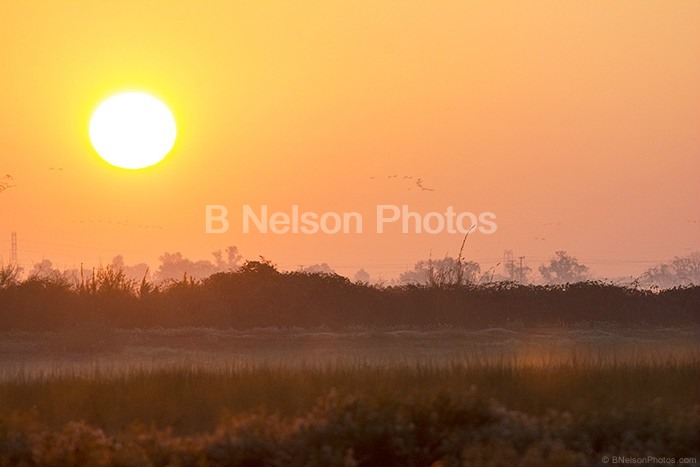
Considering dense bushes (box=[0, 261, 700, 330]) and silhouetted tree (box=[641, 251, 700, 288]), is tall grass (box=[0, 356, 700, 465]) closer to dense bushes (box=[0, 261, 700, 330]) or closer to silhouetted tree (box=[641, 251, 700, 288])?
dense bushes (box=[0, 261, 700, 330])

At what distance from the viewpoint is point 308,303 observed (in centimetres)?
3544

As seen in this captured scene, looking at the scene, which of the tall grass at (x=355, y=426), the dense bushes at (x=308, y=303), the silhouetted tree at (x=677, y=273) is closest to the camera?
the tall grass at (x=355, y=426)

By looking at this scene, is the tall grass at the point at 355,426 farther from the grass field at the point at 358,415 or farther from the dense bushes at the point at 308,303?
the dense bushes at the point at 308,303

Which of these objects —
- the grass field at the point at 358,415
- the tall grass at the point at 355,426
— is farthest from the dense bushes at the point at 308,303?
the tall grass at the point at 355,426

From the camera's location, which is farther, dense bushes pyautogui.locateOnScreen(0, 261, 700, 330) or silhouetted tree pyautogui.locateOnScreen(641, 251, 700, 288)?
silhouetted tree pyautogui.locateOnScreen(641, 251, 700, 288)

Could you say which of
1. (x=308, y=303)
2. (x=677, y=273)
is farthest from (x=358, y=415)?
(x=677, y=273)

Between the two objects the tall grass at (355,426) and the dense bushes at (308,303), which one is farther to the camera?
the dense bushes at (308,303)

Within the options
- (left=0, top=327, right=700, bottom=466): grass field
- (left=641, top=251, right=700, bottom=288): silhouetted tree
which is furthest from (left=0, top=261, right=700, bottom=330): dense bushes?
(left=641, top=251, right=700, bottom=288): silhouetted tree

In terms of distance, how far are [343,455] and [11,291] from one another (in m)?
23.5

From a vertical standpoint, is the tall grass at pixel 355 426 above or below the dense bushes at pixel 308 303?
below

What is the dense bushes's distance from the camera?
3316 centimetres

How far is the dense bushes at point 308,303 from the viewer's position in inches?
1305

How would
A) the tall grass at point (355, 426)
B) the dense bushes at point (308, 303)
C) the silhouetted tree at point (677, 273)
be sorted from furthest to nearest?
the silhouetted tree at point (677, 273)
the dense bushes at point (308, 303)
the tall grass at point (355, 426)

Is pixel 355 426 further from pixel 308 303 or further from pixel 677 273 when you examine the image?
pixel 677 273
